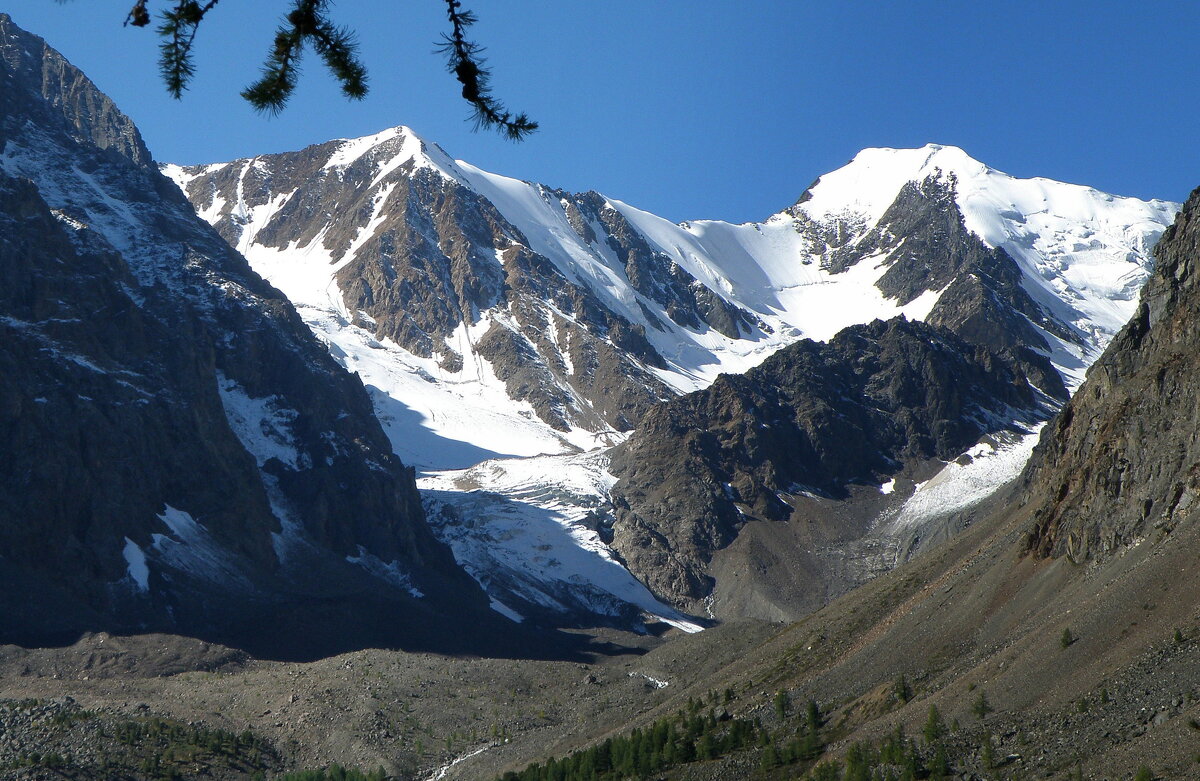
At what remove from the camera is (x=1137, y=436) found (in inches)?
3221

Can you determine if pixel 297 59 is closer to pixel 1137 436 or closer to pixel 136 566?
pixel 1137 436

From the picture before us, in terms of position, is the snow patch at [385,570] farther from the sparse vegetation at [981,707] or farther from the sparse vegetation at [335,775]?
the sparse vegetation at [981,707]

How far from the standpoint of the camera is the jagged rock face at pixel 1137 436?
7481 centimetres

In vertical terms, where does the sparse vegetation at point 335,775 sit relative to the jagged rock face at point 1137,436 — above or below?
below

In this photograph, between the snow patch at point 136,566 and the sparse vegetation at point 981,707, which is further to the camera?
the snow patch at point 136,566

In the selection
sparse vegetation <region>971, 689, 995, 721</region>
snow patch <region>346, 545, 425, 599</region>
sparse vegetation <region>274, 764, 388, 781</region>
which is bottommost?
sparse vegetation <region>274, 764, 388, 781</region>

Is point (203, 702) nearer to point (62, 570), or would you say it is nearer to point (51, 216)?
point (62, 570)

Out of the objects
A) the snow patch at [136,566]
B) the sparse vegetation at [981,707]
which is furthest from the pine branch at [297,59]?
the snow patch at [136,566]

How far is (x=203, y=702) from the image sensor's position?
117250mm

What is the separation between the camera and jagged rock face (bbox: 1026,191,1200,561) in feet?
245

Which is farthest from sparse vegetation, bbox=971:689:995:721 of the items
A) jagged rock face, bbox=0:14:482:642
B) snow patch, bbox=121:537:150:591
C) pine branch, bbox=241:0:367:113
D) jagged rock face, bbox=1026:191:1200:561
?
snow patch, bbox=121:537:150:591

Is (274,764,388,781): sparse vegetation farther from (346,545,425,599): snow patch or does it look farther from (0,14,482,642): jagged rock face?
(346,545,425,599): snow patch

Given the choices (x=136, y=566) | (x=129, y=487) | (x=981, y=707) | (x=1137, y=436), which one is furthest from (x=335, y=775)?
(x=129, y=487)

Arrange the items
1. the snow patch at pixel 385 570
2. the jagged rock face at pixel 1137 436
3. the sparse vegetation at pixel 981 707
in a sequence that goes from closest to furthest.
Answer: the sparse vegetation at pixel 981 707, the jagged rock face at pixel 1137 436, the snow patch at pixel 385 570
